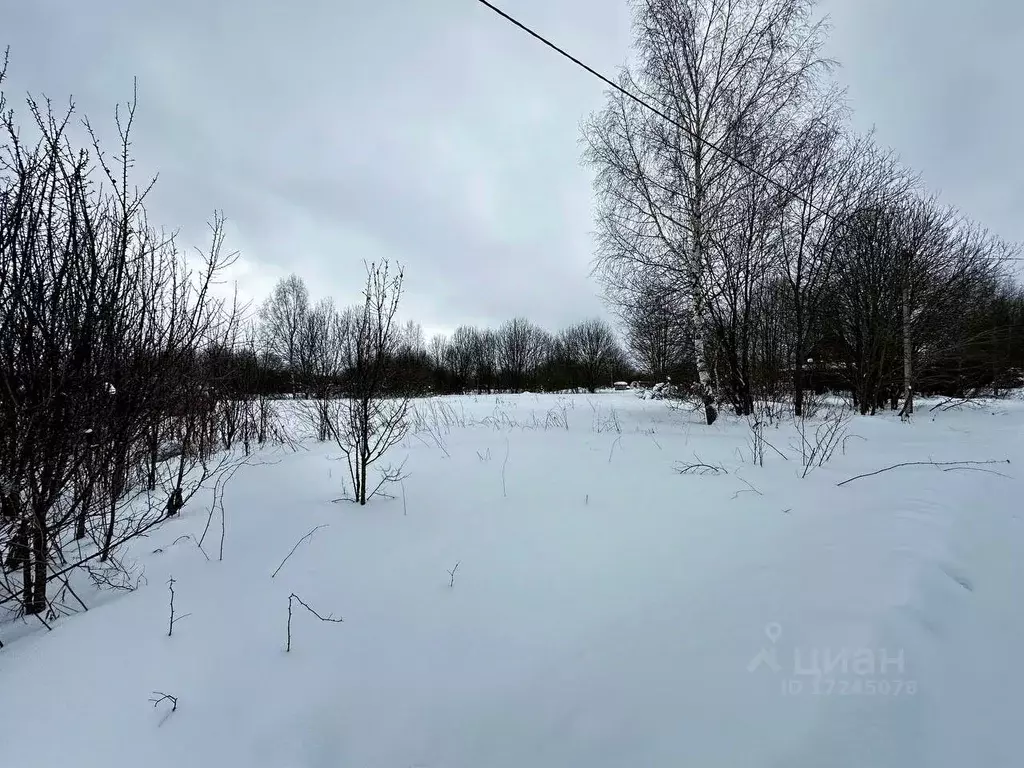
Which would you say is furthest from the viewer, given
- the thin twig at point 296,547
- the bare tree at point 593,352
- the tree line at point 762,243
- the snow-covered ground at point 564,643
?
the bare tree at point 593,352

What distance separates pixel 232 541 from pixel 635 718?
2.70 metres

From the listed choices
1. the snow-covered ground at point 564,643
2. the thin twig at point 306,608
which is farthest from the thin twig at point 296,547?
the thin twig at point 306,608

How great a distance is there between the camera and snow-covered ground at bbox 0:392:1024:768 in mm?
1175

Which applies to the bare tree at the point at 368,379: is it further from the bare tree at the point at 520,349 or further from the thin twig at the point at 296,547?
the bare tree at the point at 520,349

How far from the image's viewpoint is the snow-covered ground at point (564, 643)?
117 centimetres

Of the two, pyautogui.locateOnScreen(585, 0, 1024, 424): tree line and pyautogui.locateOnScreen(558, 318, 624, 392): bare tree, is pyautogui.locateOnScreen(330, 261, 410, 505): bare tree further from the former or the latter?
pyautogui.locateOnScreen(558, 318, 624, 392): bare tree

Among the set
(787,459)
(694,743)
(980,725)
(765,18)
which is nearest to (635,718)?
(694,743)

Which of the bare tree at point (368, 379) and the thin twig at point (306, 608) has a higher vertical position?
the bare tree at point (368, 379)

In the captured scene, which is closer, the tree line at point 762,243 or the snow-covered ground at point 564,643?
the snow-covered ground at point 564,643

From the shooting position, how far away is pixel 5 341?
6.16 ft

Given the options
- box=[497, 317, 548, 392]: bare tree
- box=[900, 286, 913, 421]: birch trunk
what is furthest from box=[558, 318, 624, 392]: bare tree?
box=[900, 286, 913, 421]: birch trunk

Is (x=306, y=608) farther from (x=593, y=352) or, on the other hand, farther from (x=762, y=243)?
(x=593, y=352)

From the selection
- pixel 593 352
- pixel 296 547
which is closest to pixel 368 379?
pixel 296 547

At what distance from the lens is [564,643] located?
60.7 inches
